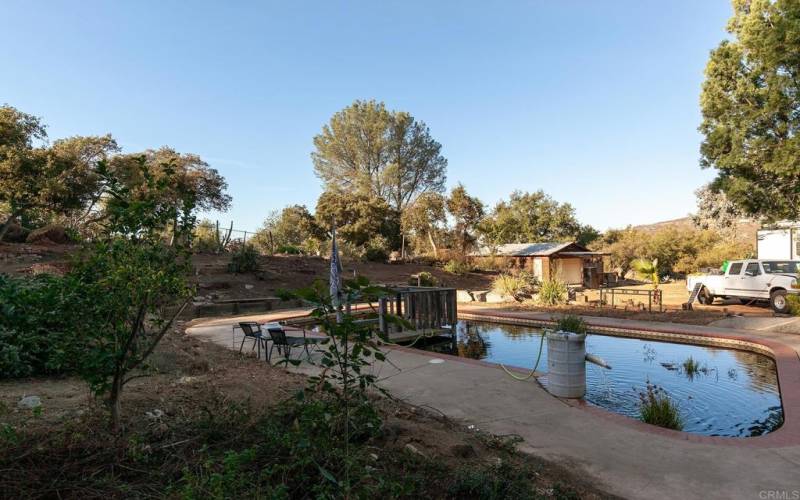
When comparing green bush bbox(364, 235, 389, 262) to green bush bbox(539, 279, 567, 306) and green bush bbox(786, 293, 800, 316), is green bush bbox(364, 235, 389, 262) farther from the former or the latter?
green bush bbox(786, 293, 800, 316)

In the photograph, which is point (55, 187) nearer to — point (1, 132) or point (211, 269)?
point (1, 132)

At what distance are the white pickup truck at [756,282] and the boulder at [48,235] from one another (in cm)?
2371

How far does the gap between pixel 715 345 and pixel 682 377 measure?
122 inches

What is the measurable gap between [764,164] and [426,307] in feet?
40.8

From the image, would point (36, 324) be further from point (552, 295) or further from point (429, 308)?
point (552, 295)

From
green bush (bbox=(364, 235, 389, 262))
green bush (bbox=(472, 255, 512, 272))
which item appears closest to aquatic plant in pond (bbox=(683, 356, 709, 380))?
green bush (bbox=(472, 255, 512, 272))

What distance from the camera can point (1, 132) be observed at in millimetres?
16219

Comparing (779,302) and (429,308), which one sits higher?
(429,308)

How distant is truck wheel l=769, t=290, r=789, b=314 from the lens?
12266 millimetres

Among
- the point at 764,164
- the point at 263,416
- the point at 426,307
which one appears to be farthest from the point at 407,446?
the point at 764,164

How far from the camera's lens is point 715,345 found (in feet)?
30.7

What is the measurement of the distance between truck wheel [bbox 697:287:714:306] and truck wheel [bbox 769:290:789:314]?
2145 millimetres

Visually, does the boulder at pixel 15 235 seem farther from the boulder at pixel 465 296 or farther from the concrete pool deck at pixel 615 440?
the concrete pool deck at pixel 615 440

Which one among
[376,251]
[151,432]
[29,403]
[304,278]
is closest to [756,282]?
[151,432]
